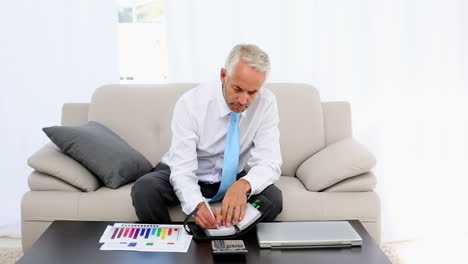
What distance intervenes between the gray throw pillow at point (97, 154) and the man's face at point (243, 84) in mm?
670

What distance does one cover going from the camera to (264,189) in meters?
2.17

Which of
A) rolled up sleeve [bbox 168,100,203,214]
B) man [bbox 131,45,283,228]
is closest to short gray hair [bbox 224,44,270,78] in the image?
man [bbox 131,45,283,228]

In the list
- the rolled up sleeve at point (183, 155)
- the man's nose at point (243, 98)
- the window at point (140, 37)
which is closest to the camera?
the man's nose at point (243, 98)

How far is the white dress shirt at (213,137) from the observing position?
2.15m

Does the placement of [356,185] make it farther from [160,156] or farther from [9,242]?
[9,242]

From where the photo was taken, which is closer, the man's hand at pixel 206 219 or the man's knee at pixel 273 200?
the man's hand at pixel 206 219

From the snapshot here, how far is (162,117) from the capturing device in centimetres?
272

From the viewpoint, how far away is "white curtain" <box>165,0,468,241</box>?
10.1 feet

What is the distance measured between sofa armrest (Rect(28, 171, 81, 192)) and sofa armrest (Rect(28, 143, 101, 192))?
0.02 meters

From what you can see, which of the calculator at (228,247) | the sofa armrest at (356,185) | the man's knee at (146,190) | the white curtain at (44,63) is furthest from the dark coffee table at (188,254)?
the white curtain at (44,63)

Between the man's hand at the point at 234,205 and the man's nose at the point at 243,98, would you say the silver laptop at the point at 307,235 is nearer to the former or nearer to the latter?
the man's hand at the point at 234,205

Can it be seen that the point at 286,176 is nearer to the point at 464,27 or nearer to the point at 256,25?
the point at 256,25

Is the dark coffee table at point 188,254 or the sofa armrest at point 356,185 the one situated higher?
the sofa armrest at point 356,185

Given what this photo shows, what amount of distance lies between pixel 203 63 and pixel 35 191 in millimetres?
1236
